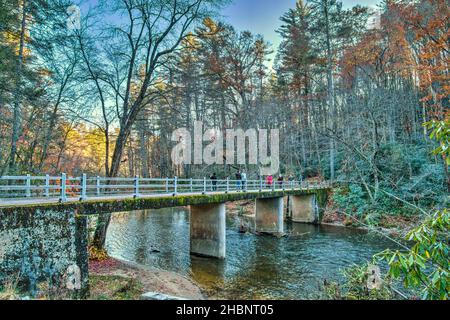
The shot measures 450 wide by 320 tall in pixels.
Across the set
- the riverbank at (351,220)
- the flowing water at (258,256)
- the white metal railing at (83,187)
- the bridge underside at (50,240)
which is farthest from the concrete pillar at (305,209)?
the bridge underside at (50,240)

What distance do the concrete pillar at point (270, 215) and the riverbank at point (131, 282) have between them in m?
10.1

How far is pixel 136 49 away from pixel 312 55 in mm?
20642

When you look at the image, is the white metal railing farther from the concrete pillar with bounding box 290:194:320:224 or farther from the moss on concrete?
the concrete pillar with bounding box 290:194:320:224

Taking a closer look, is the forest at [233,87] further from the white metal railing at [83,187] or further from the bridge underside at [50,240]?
the bridge underside at [50,240]

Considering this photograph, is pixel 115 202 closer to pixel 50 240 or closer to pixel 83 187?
pixel 83 187

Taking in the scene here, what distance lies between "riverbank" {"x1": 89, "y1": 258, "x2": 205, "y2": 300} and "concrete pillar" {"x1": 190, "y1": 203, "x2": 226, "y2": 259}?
2903 millimetres

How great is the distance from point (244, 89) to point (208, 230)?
60.3 ft

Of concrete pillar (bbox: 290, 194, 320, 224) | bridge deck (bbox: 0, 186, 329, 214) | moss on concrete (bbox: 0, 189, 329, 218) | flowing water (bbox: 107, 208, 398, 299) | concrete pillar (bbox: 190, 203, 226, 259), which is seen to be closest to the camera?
moss on concrete (bbox: 0, 189, 329, 218)

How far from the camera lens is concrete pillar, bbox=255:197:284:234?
765 inches

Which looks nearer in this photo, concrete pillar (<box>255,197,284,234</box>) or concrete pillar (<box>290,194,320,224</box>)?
concrete pillar (<box>255,197,284,234</box>)

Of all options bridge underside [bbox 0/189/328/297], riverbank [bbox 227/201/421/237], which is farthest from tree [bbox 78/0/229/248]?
riverbank [bbox 227/201/421/237]

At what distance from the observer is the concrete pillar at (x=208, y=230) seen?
13359 millimetres
